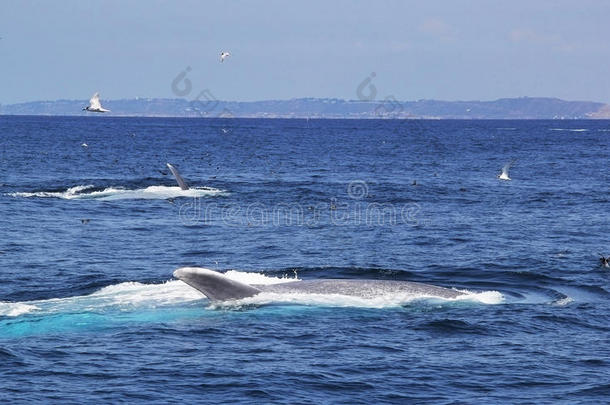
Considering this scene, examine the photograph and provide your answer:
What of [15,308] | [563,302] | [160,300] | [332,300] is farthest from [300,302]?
[563,302]

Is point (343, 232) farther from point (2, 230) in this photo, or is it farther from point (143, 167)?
point (143, 167)

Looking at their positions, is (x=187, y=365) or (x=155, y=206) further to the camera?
(x=155, y=206)

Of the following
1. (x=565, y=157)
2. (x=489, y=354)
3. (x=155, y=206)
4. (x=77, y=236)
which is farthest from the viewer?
(x=565, y=157)

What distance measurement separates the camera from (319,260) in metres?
37.5

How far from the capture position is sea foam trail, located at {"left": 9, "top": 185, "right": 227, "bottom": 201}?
61.6 m

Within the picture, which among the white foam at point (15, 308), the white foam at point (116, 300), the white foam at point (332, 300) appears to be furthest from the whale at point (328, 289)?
the white foam at point (15, 308)

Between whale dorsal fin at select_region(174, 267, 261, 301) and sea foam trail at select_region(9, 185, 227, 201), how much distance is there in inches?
1398

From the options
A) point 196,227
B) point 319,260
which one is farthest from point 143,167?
point 319,260

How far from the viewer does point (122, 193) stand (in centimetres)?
6366

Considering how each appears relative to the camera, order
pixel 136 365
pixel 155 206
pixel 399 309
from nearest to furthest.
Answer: pixel 136 365 → pixel 399 309 → pixel 155 206

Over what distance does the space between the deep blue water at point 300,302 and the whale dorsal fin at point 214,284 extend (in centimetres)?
44

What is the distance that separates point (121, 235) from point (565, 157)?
95912 millimetres

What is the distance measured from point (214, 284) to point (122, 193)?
1545 inches

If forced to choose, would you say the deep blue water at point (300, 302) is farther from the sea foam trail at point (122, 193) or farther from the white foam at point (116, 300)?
the sea foam trail at point (122, 193)
